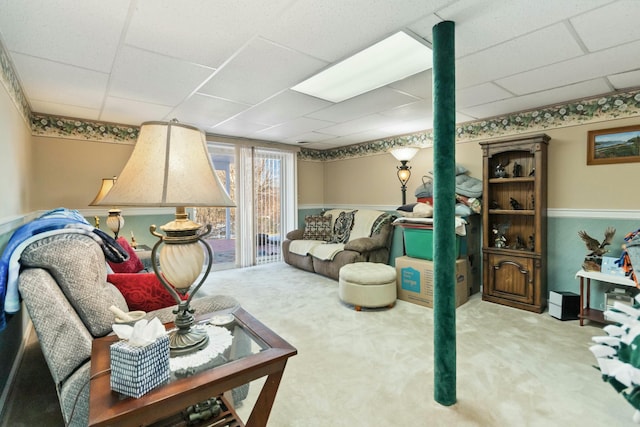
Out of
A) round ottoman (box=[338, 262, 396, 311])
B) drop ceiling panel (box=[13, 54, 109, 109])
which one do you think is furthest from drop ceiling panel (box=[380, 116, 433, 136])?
drop ceiling panel (box=[13, 54, 109, 109])

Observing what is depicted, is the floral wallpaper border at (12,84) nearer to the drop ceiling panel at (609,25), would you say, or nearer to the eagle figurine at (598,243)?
the drop ceiling panel at (609,25)

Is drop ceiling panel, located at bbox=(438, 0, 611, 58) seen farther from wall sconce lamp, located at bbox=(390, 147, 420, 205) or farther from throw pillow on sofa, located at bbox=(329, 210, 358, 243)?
throw pillow on sofa, located at bbox=(329, 210, 358, 243)

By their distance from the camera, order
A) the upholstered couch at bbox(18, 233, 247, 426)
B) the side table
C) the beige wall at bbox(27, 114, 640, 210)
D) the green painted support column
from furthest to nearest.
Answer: the beige wall at bbox(27, 114, 640, 210) < the side table < the green painted support column < the upholstered couch at bbox(18, 233, 247, 426)

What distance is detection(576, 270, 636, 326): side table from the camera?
262cm

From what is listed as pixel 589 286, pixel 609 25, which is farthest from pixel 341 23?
pixel 589 286

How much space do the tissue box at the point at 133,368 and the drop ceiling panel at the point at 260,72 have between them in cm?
184

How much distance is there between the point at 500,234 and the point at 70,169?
5335 mm

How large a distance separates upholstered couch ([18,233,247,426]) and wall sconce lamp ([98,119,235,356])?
1.36 ft

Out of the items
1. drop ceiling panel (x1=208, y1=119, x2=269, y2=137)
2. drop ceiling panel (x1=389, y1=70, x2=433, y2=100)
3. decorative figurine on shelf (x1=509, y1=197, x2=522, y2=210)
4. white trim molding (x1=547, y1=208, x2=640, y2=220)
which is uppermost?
drop ceiling panel (x1=208, y1=119, x2=269, y2=137)

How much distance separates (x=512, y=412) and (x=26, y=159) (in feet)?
15.3

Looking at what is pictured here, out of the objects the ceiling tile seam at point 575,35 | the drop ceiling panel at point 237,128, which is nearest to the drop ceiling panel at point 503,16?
the ceiling tile seam at point 575,35

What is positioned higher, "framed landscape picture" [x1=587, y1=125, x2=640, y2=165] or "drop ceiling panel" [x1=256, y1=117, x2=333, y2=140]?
"drop ceiling panel" [x1=256, y1=117, x2=333, y2=140]

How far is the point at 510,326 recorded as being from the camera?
9.31 feet

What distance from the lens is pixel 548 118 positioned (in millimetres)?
3348
